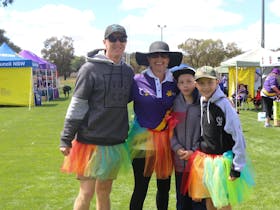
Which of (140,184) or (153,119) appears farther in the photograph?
(140,184)

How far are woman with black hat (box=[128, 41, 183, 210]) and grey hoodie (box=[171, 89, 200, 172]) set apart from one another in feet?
0.22

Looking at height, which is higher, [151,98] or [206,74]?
[206,74]

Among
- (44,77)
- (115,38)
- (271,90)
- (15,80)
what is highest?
(44,77)

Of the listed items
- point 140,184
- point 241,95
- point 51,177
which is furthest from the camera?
point 241,95

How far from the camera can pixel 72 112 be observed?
11.2ft

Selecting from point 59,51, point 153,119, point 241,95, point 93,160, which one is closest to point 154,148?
point 153,119

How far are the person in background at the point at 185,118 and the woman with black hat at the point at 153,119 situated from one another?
2.7 inches

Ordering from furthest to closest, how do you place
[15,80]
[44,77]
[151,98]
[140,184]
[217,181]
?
[44,77] < [15,80] < [140,184] < [151,98] < [217,181]

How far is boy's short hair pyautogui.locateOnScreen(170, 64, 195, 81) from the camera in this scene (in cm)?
369

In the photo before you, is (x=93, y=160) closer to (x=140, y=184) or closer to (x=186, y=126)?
(x=140, y=184)

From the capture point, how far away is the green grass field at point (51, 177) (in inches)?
199

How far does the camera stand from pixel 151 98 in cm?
363

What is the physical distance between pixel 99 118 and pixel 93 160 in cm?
38

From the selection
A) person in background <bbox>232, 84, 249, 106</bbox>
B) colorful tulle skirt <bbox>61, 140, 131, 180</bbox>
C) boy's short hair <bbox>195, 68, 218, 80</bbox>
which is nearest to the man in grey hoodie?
colorful tulle skirt <bbox>61, 140, 131, 180</bbox>
